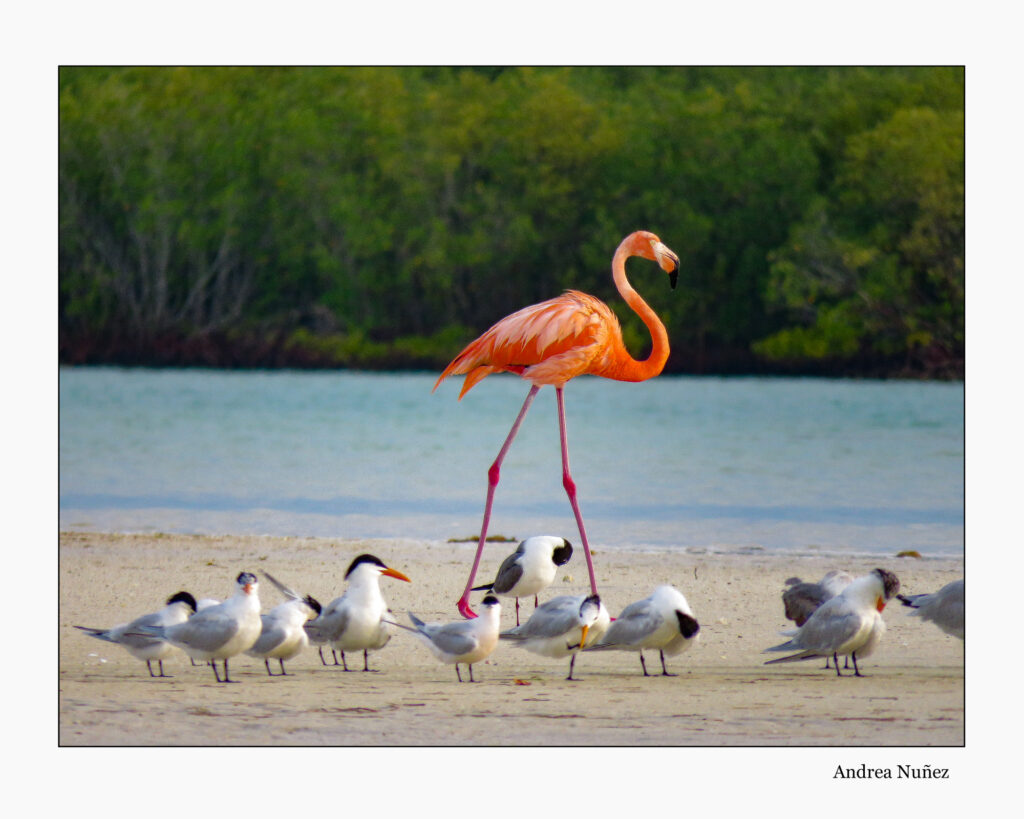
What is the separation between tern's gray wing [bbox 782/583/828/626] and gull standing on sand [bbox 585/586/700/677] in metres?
0.83

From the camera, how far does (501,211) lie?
72.4 feet

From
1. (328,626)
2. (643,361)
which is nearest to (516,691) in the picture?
(328,626)

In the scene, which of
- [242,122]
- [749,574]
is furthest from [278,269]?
[749,574]

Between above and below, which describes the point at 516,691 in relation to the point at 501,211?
below

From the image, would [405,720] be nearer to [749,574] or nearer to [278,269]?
[749,574]

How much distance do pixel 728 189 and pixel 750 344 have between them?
2.99 metres

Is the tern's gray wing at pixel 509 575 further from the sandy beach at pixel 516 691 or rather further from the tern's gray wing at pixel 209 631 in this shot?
the tern's gray wing at pixel 209 631

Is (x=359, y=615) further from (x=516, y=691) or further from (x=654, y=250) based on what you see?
(x=654, y=250)

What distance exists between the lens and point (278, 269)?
2108cm

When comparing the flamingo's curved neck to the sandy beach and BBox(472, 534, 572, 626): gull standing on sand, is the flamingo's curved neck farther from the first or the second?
the sandy beach

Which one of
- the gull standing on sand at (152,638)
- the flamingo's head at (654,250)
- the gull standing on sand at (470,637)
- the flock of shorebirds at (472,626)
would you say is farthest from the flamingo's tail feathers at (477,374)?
the gull standing on sand at (152,638)

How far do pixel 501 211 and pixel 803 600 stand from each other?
53.4 feet

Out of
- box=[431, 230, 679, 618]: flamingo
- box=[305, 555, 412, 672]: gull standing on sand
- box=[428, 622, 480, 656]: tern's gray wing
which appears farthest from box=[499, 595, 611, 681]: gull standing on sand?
box=[431, 230, 679, 618]: flamingo

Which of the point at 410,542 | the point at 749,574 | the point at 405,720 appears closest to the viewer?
the point at 405,720
